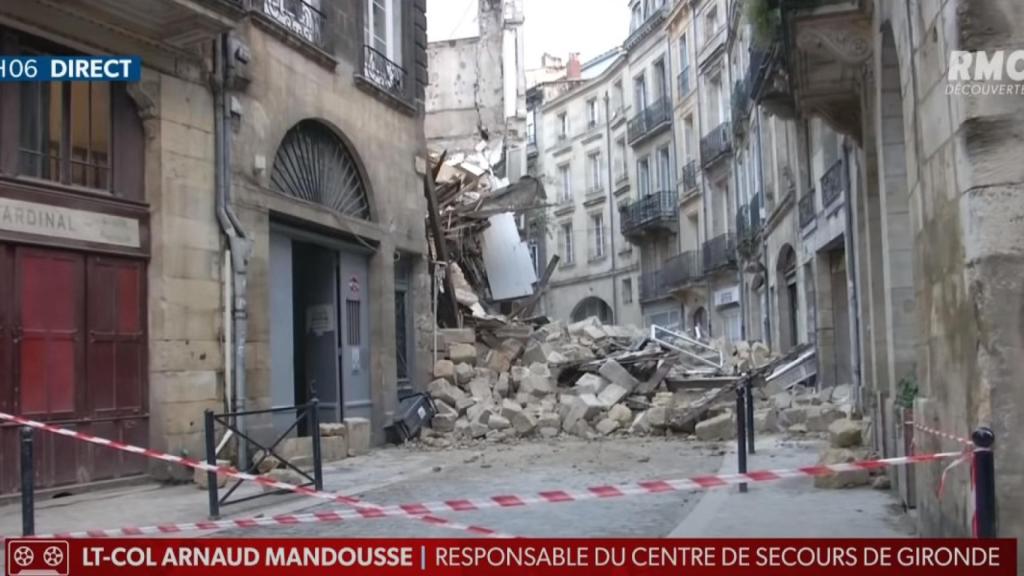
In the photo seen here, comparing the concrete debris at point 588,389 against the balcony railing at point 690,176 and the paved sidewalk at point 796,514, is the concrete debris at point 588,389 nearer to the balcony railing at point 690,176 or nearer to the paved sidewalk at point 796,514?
the paved sidewalk at point 796,514

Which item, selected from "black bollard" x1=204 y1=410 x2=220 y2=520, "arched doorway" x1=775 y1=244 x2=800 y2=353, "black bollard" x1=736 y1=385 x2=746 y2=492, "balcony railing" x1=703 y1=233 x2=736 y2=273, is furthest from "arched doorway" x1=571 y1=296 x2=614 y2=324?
"black bollard" x1=204 y1=410 x2=220 y2=520

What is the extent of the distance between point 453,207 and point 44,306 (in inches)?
437

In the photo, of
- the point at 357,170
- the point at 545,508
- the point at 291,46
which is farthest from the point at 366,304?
Answer: the point at 545,508

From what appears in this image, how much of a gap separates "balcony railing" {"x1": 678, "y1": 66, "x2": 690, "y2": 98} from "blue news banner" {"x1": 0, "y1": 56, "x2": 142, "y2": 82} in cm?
2600

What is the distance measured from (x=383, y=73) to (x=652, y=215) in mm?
22576

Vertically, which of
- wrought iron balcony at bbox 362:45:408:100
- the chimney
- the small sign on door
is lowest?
the small sign on door

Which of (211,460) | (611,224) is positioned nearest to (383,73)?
(211,460)

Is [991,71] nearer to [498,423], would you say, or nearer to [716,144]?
[498,423]

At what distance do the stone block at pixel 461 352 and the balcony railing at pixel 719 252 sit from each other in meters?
13.6

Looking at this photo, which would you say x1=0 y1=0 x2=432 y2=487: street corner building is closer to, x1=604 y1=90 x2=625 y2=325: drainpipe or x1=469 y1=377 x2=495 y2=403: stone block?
x1=469 y1=377 x2=495 y2=403: stone block

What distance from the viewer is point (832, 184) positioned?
48.5ft

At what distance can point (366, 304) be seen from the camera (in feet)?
48.6

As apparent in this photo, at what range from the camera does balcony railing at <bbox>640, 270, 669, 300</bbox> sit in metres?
36.9

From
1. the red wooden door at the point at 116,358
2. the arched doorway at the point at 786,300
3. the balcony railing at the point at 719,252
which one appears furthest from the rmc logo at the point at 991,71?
the balcony railing at the point at 719,252
